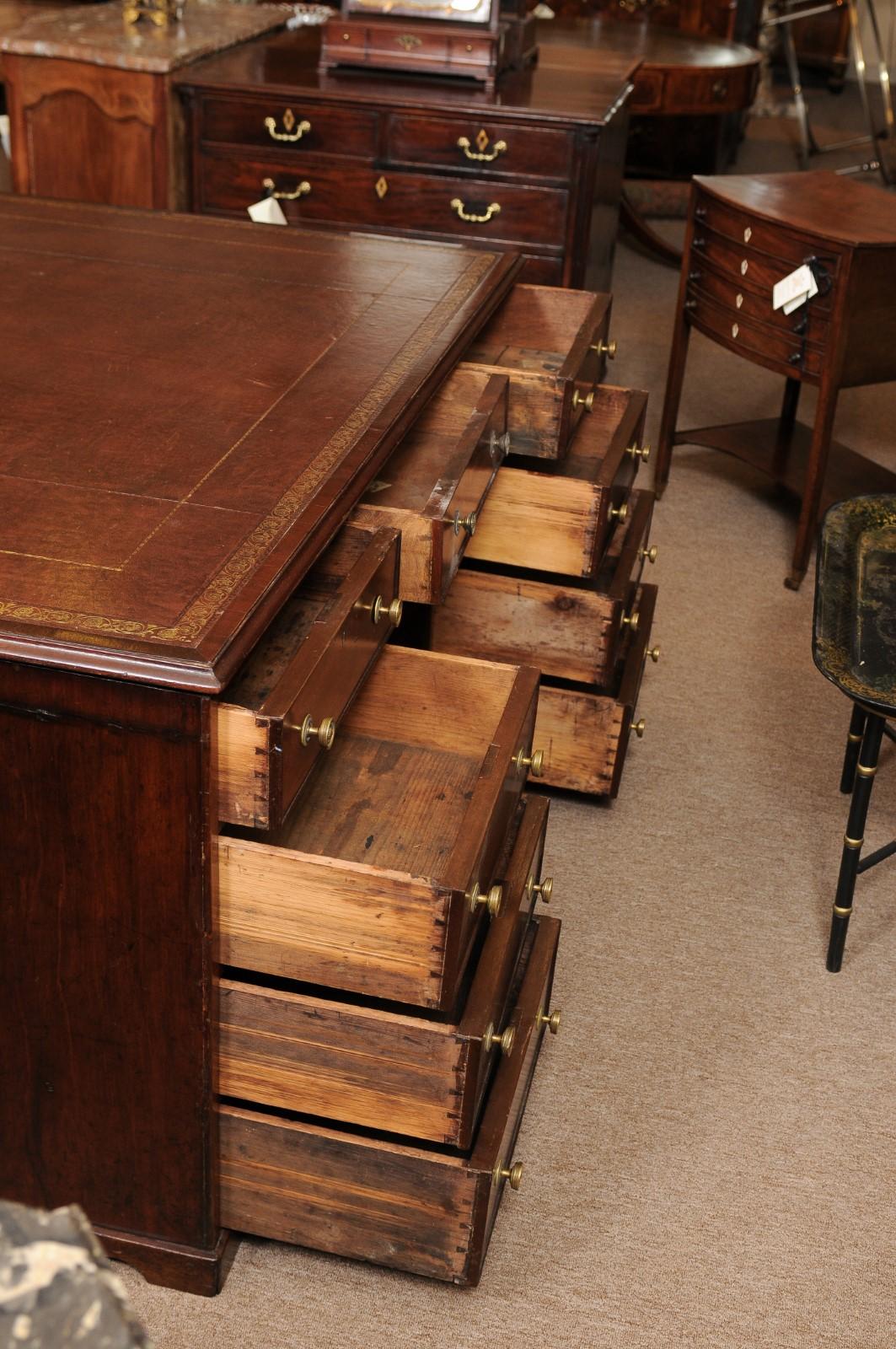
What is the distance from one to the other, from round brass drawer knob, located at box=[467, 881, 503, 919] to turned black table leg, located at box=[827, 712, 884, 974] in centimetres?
63

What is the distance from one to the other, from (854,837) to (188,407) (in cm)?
102

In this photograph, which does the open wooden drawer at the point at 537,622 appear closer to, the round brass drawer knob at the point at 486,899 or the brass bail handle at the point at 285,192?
the round brass drawer knob at the point at 486,899

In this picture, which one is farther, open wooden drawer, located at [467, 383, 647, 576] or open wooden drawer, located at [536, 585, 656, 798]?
open wooden drawer, located at [536, 585, 656, 798]

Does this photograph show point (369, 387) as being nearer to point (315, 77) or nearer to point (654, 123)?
point (315, 77)

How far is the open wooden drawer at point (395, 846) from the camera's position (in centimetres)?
128

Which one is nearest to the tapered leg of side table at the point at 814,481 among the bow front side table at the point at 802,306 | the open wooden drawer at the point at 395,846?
the bow front side table at the point at 802,306

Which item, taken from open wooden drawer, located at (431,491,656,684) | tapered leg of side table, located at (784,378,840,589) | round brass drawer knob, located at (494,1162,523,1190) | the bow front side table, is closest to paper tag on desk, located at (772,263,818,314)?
the bow front side table

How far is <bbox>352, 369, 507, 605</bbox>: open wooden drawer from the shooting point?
1583 millimetres

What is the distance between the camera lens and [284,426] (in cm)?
159

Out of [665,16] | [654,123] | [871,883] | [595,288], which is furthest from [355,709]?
[665,16]

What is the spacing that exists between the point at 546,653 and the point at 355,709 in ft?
1.80

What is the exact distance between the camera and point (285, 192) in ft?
10.8

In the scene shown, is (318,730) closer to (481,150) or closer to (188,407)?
(188,407)

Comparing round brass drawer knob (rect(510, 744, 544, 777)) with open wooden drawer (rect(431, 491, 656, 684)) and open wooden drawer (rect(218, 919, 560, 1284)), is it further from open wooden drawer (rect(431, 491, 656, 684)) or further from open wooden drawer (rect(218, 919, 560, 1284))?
open wooden drawer (rect(431, 491, 656, 684))
